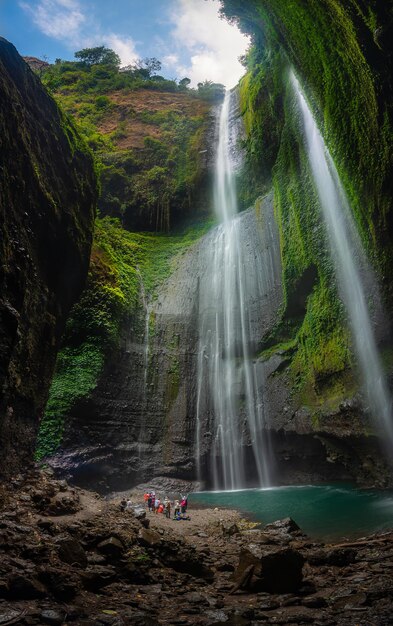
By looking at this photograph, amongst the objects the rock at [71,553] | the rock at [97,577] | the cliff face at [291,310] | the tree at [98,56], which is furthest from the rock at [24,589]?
A: the tree at [98,56]

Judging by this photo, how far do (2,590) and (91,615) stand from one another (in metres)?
0.82

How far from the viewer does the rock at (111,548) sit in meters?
5.35

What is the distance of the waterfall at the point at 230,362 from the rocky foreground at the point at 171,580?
10744 mm

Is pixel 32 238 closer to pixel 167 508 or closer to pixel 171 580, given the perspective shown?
pixel 171 580

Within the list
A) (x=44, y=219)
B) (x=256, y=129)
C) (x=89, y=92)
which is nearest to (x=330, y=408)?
(x=44, y=219)

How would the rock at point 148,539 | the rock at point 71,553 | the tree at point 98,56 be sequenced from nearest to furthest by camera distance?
the rock at point 71,553, the rock at point 148,539, the tree at point 98,56

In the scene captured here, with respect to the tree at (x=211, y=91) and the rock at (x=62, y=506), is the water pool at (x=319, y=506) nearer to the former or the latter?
the rock at (x=62, y=506)

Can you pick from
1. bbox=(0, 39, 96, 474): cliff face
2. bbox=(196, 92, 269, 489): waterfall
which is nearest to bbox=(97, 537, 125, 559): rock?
bbox=(0, 39, 96, 474): cliff face

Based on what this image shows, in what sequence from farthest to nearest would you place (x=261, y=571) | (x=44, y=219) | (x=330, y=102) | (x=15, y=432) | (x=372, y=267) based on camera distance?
(x=372, y=267) < (x=330, y=102) < (x=44, y=219) < (x=15, y=432) < (x=261, y=571)

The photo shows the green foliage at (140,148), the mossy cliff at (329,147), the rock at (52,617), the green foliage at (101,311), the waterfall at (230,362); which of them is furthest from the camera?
the green foliage at (140,148)

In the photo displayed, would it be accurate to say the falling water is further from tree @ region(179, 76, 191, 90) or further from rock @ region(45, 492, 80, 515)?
tree @ region(179, 76, 191, 90)

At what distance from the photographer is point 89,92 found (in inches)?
1599

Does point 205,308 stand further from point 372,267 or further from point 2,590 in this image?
point 2,590

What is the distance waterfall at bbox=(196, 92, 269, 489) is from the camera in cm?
1780
